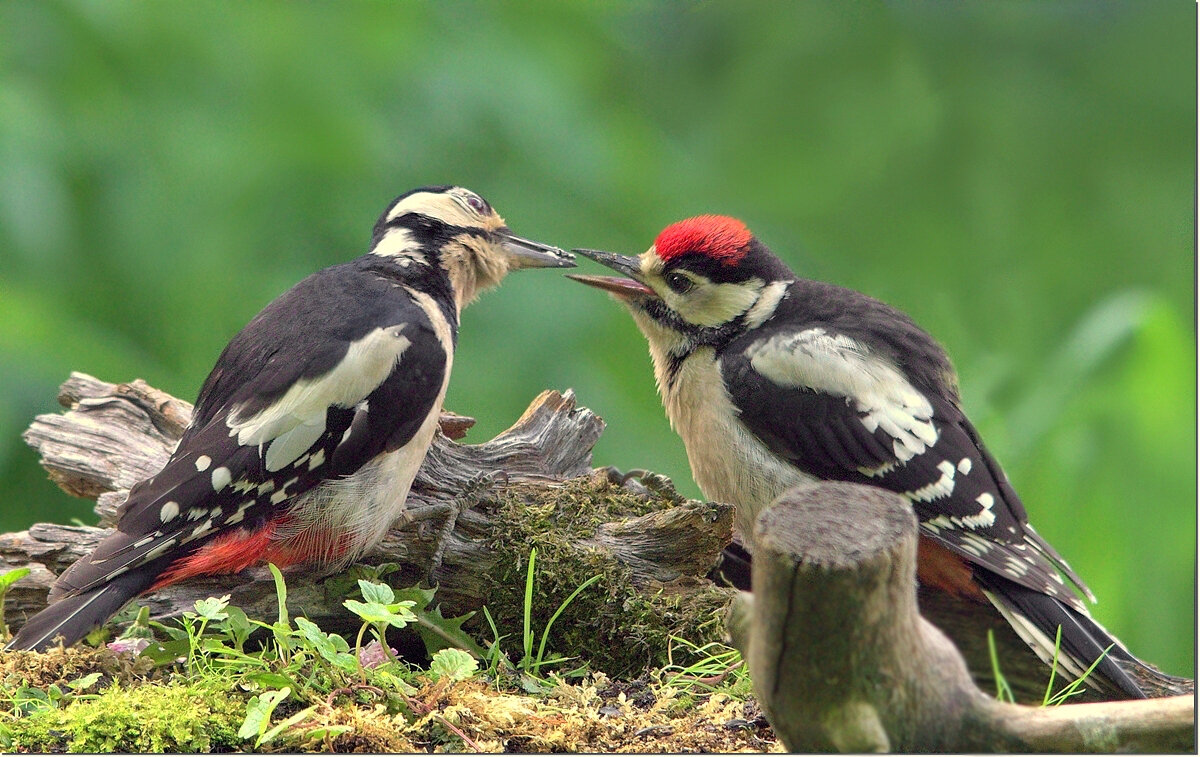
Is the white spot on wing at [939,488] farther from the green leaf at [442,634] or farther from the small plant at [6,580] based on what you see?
the small plant at [6,580]

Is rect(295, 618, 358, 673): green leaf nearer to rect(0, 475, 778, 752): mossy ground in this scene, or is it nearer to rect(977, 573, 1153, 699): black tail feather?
rect(0, 475, 778, 752): mossy ground

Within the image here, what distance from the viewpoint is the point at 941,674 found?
1.76 meters

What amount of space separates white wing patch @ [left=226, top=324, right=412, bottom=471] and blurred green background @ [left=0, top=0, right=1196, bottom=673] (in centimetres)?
139

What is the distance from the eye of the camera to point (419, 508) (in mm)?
3139

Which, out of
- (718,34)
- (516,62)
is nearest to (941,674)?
(516,62)

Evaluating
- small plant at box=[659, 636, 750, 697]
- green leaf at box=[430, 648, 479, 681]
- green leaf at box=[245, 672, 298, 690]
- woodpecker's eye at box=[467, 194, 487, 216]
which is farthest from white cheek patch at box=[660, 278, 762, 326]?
green leaf at box=[245, 672, 298, 690]

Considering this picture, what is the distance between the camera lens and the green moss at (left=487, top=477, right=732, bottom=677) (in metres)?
2.87

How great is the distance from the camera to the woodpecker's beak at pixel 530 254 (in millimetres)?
3494

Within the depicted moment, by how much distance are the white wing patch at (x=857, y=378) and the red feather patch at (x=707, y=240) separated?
284 mm

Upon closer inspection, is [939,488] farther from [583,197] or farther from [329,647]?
[583,197]

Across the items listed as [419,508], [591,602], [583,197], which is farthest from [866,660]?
[583,197]

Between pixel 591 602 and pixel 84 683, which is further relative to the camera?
pixel 591 602

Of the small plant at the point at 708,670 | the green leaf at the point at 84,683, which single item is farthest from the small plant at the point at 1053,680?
the green leaf at the point at 84,683

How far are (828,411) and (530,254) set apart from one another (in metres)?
0.97
